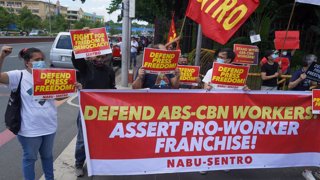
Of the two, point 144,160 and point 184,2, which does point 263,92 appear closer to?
point 144,160

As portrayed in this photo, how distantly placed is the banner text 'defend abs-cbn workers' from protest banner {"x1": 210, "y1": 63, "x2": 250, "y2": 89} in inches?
15.0

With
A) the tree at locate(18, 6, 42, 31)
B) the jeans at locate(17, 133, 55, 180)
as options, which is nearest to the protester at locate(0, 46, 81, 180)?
the jeans at locate(17, 133, 55, 180)

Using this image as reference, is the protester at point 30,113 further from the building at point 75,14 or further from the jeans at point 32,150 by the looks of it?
the building at point 75,14

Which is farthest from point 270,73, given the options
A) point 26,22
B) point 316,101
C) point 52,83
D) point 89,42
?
Result: point 26,22

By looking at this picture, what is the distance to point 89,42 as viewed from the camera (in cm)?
421

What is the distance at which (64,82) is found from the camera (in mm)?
3766

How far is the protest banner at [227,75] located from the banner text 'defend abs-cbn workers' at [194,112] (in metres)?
0.38

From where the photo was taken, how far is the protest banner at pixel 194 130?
13.2 ft

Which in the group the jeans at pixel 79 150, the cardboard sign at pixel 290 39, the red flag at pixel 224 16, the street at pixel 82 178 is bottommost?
the street at pixel 82 178

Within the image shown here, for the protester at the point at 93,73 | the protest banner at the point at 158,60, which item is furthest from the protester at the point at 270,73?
the protester at the point at 93,73

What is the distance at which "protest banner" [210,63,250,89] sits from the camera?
15.0 feet

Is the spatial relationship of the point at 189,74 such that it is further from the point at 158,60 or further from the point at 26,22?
the point at 26,22

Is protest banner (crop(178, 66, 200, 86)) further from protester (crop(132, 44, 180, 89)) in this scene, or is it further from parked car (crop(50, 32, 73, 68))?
parked car (crop(50, 32, 73, 68))

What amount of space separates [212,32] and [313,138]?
77.7 inches
